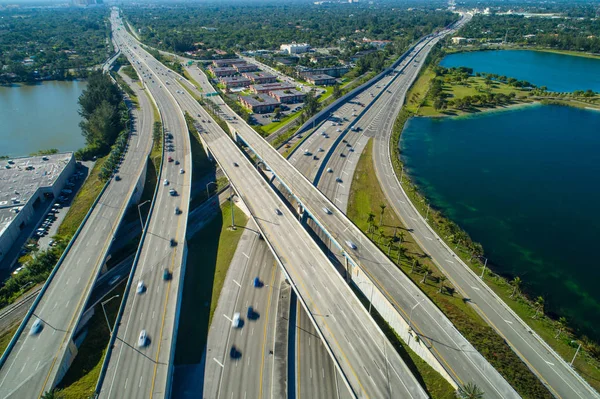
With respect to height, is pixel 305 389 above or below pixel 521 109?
below

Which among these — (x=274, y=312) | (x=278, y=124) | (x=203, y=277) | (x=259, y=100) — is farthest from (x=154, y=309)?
(x=259, y=100)

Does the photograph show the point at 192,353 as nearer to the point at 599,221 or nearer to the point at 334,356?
the point at 334,356

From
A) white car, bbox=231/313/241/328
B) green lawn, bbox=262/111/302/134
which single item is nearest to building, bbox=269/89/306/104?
green lawn, bbox=262/111/302/134

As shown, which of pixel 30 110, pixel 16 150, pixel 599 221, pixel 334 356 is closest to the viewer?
pixel 334 356

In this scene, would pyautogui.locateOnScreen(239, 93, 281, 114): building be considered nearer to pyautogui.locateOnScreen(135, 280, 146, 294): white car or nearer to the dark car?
the dark car

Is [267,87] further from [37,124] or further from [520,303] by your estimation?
[520,303]

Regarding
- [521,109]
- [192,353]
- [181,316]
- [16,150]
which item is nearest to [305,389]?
[192,353]
